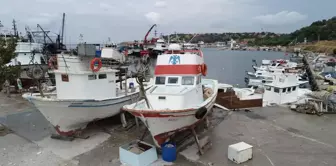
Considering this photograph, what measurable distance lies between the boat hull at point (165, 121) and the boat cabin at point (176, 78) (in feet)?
2.19

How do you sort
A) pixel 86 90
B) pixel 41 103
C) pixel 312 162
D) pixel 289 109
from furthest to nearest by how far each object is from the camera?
pixel 289 109 → pixel 86 90 → pixel 41 103 → pixel 312 162

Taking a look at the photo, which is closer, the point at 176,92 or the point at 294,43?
the point at 176,92

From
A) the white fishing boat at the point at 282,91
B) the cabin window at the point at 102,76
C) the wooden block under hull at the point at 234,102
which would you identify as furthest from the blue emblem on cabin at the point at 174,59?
the white fishing boat at the point at 282,91

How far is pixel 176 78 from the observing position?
31.6 feet

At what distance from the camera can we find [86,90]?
1010 centimetres

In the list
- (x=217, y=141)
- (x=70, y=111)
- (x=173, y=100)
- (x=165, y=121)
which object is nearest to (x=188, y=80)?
(x=173, y=100)

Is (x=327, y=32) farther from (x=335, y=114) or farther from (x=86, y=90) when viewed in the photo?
(x=86, y=90)

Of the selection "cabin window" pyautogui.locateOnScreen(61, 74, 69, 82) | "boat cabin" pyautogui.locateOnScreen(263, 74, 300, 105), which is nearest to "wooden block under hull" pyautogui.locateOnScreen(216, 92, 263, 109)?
"boat cabin" pyautogui.locateOnScreen(263, 74, 300, 105)

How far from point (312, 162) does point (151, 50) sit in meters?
43.5

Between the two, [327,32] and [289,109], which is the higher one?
[327,32]

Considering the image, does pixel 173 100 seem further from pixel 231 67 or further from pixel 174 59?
pixel 231 67

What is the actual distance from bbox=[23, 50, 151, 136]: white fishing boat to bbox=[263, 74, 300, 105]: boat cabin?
36.9 ft

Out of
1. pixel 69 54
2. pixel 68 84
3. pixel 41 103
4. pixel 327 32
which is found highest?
pixel 327 32

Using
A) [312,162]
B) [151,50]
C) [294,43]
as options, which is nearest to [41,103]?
[312,162]
